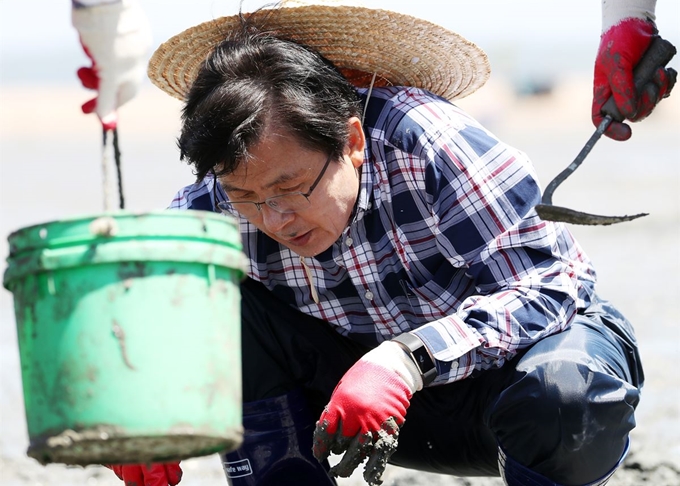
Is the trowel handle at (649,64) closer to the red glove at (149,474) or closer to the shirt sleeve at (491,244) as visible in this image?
the shirt sleeve at (491,244)

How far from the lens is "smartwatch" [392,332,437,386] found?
228 centimetres

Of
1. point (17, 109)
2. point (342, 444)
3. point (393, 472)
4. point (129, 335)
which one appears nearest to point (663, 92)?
point (342, 444)

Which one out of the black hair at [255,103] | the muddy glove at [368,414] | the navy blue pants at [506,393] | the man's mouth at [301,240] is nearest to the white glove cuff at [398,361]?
the muddy glove at [368,414]

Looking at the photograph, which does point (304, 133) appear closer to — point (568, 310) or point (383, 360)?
point (383, 360)

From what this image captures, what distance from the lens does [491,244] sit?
7.91 ft

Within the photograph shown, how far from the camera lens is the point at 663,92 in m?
2.41

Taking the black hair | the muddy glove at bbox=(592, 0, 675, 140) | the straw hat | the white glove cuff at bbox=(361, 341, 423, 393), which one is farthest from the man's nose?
the muddy glove at bbox=(592, 0, 675, 140)

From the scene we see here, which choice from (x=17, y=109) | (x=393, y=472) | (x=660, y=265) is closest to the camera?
(x=393, y=472)

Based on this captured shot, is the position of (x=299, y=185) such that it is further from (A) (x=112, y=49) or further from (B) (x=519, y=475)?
(B) (x=519, y=475)

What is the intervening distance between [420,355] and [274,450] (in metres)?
0.56

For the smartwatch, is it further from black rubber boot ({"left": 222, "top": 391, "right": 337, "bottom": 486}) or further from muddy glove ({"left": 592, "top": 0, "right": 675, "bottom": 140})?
muddy glove ({"left": 592, "top": 0, "right": 675, "bottom": 140})

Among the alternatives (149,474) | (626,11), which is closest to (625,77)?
(626,11)

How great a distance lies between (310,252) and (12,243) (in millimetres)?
893

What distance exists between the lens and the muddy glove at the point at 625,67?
2.38m
